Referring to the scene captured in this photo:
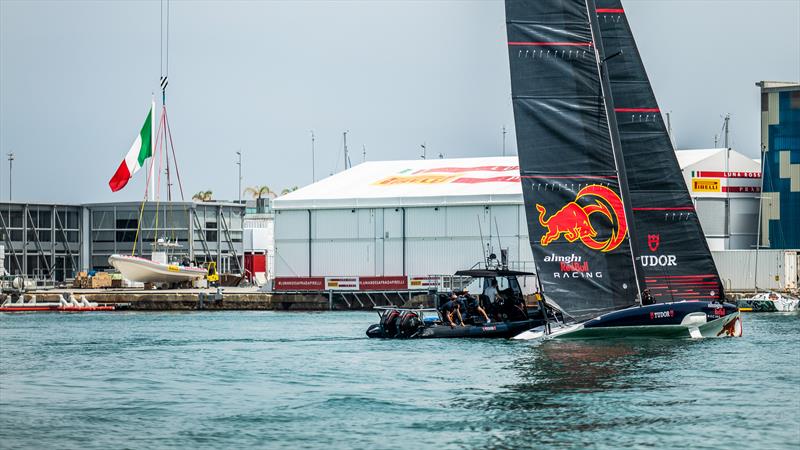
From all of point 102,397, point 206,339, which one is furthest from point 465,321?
point 102,397

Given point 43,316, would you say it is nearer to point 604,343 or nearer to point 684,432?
point 604,343

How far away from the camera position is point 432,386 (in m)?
30.4

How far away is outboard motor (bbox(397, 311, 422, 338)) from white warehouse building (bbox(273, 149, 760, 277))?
30.0m

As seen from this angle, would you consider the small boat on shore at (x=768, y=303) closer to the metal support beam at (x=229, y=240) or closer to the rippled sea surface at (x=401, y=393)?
the rippled sea surface at (x=401, y=393)

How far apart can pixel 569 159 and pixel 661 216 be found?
3.28 metres

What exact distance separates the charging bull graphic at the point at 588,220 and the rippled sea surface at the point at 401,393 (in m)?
2.98

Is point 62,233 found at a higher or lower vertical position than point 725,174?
lower

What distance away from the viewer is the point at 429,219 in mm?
76188

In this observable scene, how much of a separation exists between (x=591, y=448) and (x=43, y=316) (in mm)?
51695

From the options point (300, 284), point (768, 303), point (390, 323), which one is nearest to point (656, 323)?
point (390, 323)

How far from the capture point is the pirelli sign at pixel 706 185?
2982 inches

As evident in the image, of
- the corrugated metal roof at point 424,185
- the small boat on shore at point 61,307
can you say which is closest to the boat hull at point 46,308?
the small boat on shore at point 61,307

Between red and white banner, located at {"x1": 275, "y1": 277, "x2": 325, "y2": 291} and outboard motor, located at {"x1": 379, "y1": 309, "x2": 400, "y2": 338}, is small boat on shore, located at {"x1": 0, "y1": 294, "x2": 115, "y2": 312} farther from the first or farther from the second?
outboard motor, located at {"x1": 379, "y1": 309, "x2": 400, "y2": 338}

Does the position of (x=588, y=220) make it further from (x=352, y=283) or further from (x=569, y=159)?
(x=352, y=283)
